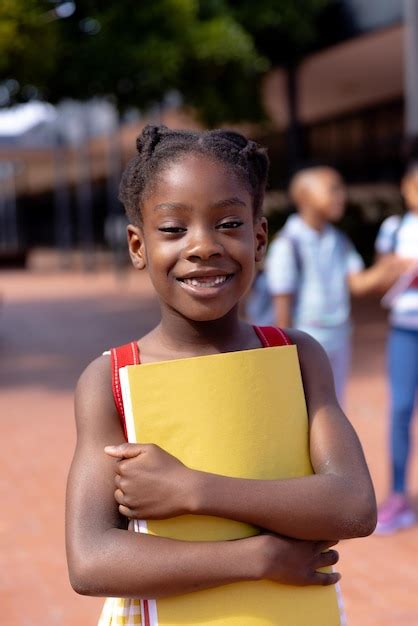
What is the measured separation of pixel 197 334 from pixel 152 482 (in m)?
0.30

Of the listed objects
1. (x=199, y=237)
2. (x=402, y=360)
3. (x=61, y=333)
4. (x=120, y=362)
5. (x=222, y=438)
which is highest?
(x=199, y=237)

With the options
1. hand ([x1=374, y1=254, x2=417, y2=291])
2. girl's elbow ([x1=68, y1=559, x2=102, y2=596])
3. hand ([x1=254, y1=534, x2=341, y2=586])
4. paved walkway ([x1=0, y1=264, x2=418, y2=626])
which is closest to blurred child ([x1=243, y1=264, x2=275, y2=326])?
hand ([x1=374, y1=254, x2=417, y2=291])

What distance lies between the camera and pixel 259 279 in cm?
461

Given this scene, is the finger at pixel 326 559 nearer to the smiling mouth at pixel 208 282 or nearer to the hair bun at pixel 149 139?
the smiling mouth at pixel 208 282

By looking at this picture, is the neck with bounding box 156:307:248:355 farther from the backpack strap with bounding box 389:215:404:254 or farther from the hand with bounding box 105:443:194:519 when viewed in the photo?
the backpack strap with bounding box 389:215:404:254

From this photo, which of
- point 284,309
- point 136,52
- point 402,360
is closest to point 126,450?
point 284,309

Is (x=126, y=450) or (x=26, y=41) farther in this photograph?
(x=26, y=41)

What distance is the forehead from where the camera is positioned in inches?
61.4

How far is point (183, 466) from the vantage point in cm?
150

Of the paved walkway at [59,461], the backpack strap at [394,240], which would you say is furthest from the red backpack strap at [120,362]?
the backpack strap at [394,240]

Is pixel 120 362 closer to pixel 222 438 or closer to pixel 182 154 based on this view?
pixel 222 438

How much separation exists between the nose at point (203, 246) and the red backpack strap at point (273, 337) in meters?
0.24

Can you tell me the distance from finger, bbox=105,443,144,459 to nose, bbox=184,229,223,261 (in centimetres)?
32

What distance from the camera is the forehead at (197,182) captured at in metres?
1.56
